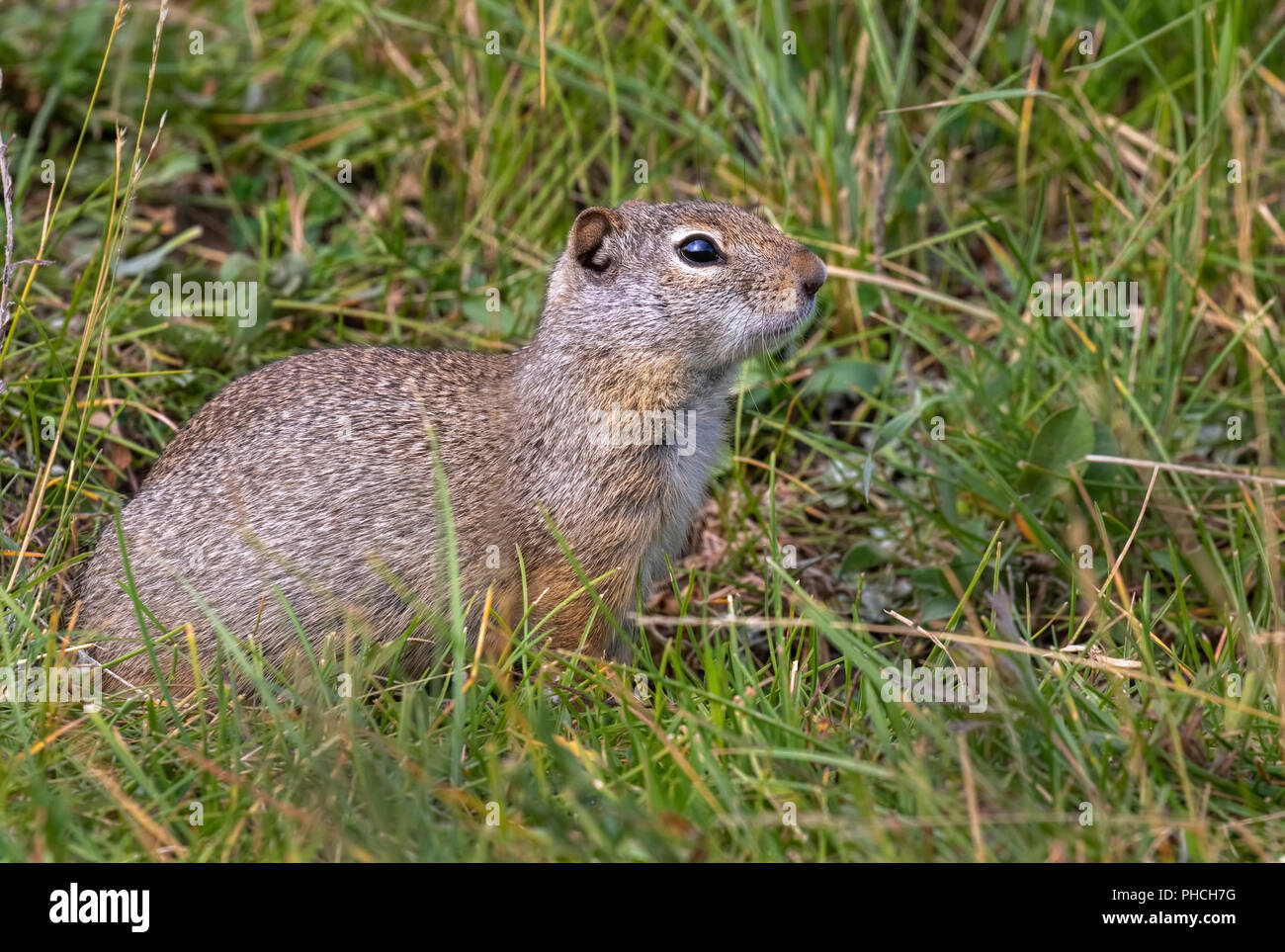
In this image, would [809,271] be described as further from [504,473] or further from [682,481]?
[504,473]

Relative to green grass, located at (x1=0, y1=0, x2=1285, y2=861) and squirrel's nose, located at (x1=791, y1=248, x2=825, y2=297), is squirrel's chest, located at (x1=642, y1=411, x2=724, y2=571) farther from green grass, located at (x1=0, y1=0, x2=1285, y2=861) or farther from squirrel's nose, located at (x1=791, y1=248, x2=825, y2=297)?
squirrel's nose, located at (x1=791, y1=248, x2=825, y2=297)

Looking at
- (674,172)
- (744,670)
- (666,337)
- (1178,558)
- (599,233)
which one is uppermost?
(674,172)

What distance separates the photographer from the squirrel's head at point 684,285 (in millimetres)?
4492

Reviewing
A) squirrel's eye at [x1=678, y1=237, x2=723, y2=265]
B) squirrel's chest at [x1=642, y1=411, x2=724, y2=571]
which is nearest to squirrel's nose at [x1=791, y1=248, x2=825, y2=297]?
squirrel's eye at [x1=678, y1=237, x2=723, y2=265]

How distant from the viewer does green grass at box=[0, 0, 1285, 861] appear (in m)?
3.21

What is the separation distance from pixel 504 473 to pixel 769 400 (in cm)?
166

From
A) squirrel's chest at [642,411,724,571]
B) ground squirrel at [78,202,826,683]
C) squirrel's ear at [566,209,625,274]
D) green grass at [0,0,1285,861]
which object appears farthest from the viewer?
squirrel's ear at [566,209,625,274]

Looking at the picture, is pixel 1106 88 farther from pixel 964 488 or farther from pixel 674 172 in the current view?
pixel 964 488

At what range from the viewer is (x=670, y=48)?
721cm

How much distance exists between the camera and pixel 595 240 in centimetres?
475

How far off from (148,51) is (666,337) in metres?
3.76

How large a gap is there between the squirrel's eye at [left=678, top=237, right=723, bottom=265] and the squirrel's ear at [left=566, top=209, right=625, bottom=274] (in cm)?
27

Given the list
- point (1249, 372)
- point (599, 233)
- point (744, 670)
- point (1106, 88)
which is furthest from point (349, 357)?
point (1106, 88)

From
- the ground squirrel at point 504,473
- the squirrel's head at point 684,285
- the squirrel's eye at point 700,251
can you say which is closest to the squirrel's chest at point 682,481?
the ground squirrel at point 504,473
